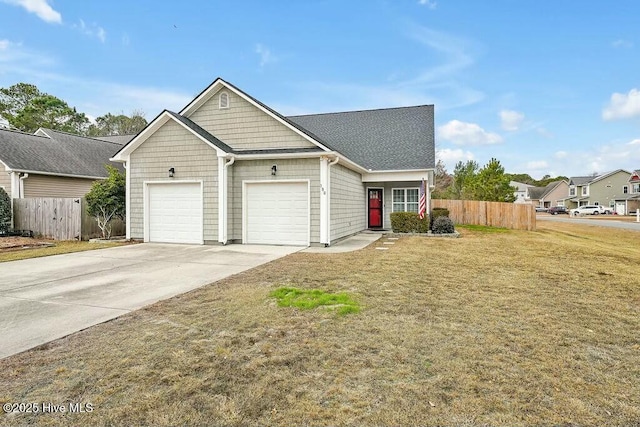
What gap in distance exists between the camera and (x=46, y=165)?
639 inches

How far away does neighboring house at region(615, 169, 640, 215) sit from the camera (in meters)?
46.3

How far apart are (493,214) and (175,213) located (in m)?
18.5

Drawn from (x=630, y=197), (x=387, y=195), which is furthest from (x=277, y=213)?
(x=630, y=197)

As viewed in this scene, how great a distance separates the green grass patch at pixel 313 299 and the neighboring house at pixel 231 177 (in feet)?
18.3

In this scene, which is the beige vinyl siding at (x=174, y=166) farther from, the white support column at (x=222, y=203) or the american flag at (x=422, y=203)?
the american flag at (x=422, y=203)

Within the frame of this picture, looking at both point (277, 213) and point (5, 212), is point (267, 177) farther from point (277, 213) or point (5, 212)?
point (5, 212)

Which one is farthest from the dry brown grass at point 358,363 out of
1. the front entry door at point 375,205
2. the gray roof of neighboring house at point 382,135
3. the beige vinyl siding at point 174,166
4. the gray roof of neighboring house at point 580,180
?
the gray roof of neighboring house at point 580,180

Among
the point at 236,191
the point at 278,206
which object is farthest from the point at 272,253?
the point at 236,191

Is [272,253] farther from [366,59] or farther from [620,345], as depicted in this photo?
[366,59]

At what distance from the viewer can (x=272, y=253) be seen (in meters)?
9.71

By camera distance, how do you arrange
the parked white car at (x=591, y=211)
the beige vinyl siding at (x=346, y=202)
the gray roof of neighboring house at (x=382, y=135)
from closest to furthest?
1. the beige vinyl siding at (x=346, y=202)
2. the gray roof of neighboring house at (x=382, y=135)
3. the parked white car at (x=591, y=211)

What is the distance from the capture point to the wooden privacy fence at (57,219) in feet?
42.8

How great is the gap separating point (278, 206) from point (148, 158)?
4.86m

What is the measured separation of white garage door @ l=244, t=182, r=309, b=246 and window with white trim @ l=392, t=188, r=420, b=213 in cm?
710
